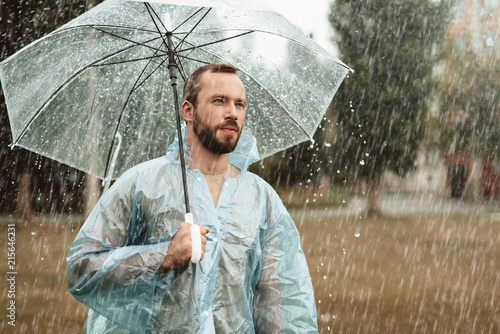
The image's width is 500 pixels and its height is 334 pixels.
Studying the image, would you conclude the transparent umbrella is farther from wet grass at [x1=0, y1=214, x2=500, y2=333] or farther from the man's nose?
wet grass at [x1=0, y1=214, x2=500, y2=333]

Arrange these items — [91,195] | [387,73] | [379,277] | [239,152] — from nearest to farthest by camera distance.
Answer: [239,152]
[91,195]
[379,277]
[387,73]

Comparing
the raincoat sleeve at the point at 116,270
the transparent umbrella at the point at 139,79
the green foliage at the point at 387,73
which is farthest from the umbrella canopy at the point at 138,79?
the green foliage at the point at 387,73

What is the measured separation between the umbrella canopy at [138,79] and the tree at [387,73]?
16.4m

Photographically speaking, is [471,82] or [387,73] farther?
[471,82]

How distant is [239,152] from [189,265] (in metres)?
0.67

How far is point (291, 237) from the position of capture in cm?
263

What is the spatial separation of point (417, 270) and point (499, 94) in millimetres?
10090

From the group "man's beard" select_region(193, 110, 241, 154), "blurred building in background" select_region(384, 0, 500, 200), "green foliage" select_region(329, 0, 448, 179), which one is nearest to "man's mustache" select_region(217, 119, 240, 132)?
"man's beard" select_region(193, 110, 241, 154)

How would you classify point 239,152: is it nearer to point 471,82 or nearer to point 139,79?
point 139,79

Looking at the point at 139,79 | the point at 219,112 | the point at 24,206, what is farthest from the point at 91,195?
the point at 24,206

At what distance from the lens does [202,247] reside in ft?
7.21

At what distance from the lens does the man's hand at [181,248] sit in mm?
2143

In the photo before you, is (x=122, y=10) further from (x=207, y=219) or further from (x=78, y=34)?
(x=207, y=219)

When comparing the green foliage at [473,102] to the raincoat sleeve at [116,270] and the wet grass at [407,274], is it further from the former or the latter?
the raincoat sleeve at [116,270]
